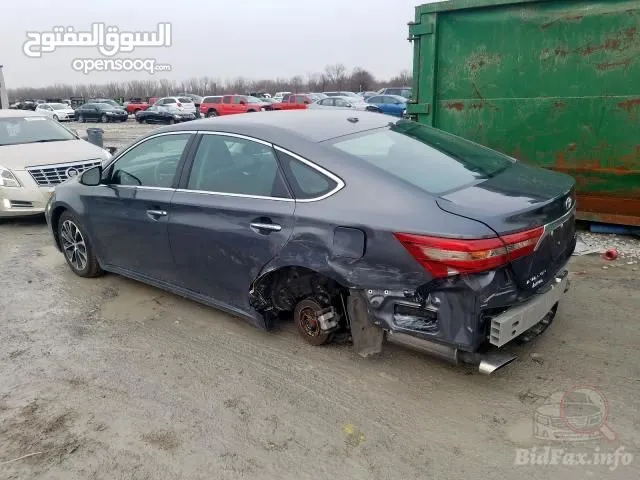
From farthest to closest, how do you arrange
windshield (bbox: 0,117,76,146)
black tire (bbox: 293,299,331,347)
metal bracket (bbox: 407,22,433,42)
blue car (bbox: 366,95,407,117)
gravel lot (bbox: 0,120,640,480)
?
Answer: blue car (bbox: 366,95,407,117) → windshield (bbox: 0,117,76,146) → metal bracket (bbox: 407,22,433,42) → black tire (bbox: 293,299,331,347) → gravel lot (bbox: 0,120,640,480)

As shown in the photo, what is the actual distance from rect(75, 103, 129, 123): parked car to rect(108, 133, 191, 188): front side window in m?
35.2

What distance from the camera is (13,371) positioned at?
11.5 ft

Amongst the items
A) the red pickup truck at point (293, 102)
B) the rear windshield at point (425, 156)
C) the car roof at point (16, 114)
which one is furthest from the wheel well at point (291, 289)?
the red pickup truck at point (293, 102)

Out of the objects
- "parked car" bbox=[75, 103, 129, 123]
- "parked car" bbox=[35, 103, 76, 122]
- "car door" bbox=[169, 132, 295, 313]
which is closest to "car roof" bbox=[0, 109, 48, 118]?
"car door" bbox=[169, 132, 295, 313]

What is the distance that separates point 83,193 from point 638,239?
5.46 m

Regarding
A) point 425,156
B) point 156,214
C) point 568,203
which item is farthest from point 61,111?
point 568,203

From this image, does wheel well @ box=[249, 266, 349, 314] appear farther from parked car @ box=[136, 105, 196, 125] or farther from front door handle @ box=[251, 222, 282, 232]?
parked car @ box=[136, 105, 196, 125]

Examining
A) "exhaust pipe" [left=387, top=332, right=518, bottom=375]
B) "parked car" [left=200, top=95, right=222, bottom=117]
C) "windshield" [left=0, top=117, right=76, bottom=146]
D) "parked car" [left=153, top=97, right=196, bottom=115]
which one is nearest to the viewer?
"exhaust pipe" [left=387, top=332, right=518, bottom=375]

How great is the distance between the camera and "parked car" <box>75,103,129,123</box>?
36.5 metres

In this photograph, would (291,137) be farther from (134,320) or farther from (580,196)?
(580,196)

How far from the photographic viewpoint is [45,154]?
7.44 metres

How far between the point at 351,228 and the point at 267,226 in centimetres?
64

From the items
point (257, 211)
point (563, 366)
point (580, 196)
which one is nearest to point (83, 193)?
point (257, 211)

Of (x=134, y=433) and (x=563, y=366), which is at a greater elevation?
(x=563, y=366)
